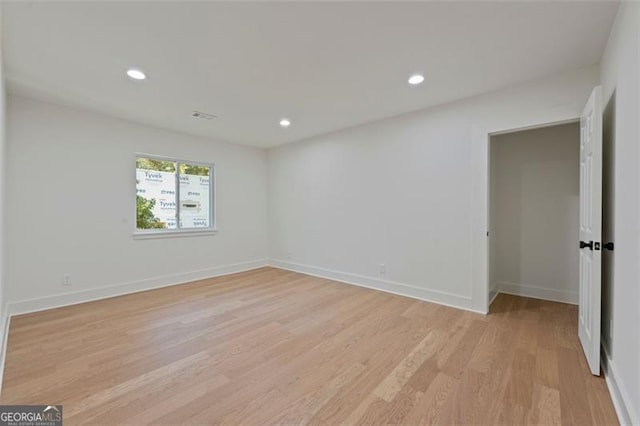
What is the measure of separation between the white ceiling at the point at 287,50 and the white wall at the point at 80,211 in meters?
0.44

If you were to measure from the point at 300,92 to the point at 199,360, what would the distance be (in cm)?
283

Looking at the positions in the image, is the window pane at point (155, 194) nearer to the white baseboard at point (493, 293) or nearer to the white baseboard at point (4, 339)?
the white baseboard at point (4, 339)

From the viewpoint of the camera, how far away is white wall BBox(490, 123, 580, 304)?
11.5 feet

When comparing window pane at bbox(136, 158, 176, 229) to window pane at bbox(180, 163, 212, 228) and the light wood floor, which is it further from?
the light wood floor

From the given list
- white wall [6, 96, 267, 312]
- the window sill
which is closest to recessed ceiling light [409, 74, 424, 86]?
white wall [6, 96, 267, 312]

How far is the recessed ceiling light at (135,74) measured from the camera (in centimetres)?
261

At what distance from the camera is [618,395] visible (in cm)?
167

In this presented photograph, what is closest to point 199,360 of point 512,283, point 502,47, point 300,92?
point 300,92

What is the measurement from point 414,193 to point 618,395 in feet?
8.41

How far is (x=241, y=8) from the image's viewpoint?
182cm

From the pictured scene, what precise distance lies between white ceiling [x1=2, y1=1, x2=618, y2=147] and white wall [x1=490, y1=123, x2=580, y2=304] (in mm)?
1308

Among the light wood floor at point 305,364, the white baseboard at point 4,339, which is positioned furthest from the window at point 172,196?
the white baseboard at point 4,339

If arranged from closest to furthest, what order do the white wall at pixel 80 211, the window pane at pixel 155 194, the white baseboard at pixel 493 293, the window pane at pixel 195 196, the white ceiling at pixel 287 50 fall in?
the white ceiling at pixel 287 50, the white wall at pixel 80 211, the white baseboard at pixel 493 293, the window pane at pixel 155 194, the window pane at pixel 195 196

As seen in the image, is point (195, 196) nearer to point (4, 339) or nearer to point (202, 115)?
point (202, 115)
